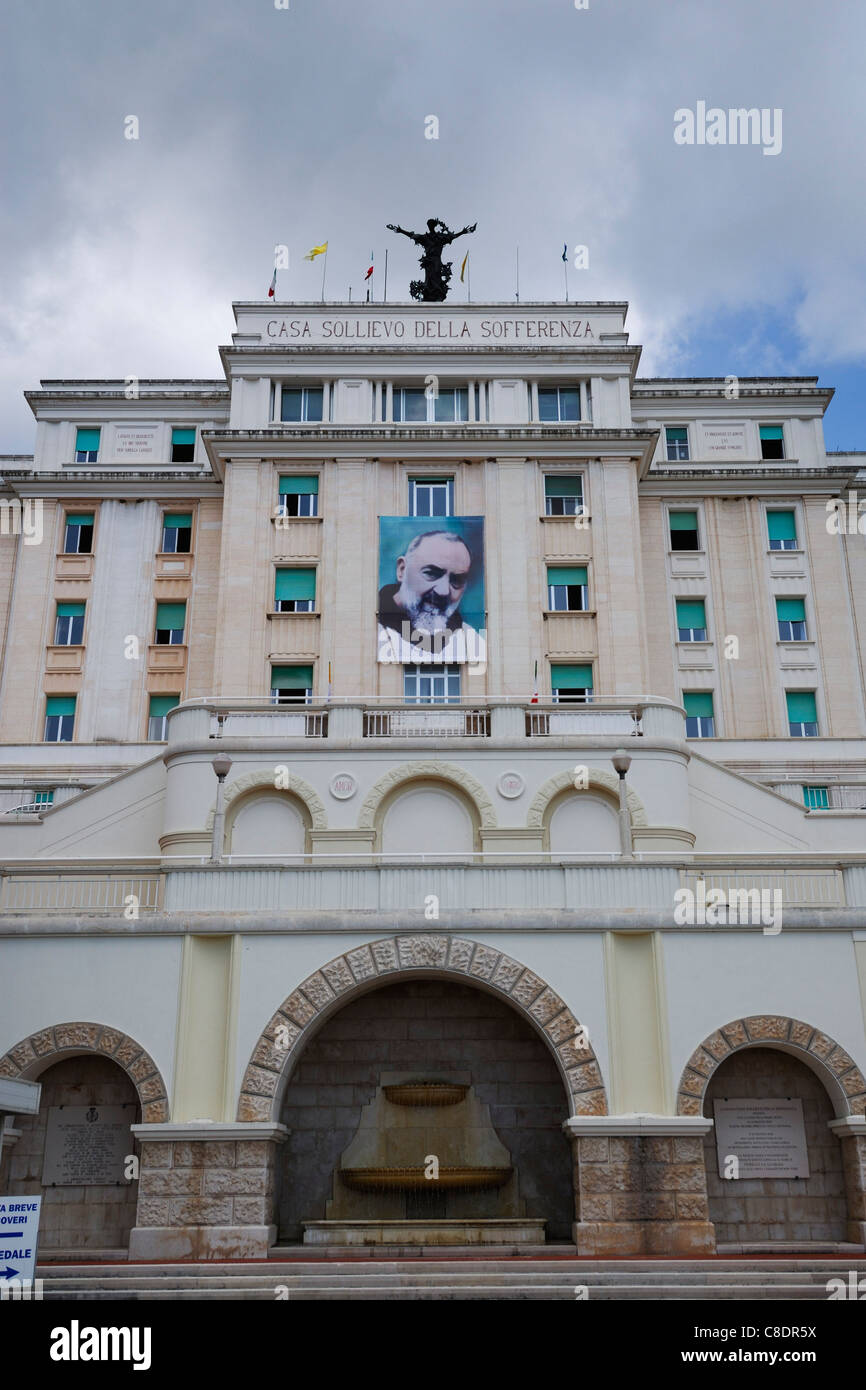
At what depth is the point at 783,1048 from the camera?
18344 mm

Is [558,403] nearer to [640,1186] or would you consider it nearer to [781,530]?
[781,530]

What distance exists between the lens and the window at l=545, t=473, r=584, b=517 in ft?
118

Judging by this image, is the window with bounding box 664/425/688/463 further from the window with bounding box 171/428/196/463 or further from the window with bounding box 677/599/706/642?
the window with bounding box 171/428/196/463

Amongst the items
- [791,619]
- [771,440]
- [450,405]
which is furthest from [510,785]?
[771,440]

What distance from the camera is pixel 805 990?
723 inches

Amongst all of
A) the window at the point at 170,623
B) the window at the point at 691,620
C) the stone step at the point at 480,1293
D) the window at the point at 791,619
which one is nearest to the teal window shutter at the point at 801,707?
the window at the point at 791,619

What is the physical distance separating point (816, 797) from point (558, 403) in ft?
44.2

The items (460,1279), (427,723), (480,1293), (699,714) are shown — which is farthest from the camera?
(699,714)

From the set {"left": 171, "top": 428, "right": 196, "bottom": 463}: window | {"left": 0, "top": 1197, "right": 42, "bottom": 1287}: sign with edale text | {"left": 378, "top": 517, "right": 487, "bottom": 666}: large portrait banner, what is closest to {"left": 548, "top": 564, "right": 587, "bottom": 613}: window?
{"left": 378, "top": 517, "right": 487, "bottom": 666}: large portrait banner

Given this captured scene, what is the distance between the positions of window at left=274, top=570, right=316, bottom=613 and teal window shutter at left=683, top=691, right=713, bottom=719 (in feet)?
36.0

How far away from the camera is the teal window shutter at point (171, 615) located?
37.4 metres
